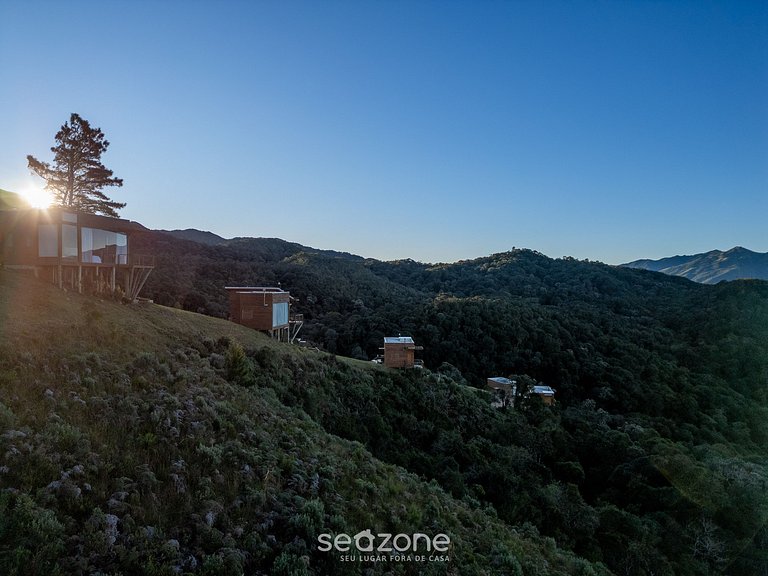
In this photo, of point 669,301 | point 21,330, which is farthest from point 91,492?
point 669,301

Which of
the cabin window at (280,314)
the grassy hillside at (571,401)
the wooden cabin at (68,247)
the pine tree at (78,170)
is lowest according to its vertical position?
the grassy hillside at (571,401)

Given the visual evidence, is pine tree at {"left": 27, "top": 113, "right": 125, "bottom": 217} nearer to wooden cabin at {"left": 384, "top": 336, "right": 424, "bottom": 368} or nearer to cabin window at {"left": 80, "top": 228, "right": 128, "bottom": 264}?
cabin window at {"left": 80, "top": 228, "right": 128, "bottom": 264}

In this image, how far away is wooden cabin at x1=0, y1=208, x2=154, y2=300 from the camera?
1772cm

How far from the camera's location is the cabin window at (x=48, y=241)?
17750mm

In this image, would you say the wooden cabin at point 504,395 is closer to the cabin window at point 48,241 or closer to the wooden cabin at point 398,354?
the wooden cabin at point 398,354

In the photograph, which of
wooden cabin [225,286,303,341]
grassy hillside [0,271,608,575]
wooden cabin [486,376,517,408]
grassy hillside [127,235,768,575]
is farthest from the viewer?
wooden cabin [486,376,517,408]

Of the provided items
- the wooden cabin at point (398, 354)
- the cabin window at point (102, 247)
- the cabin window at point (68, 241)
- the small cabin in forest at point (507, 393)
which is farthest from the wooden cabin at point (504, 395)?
the cabin window at point (68, 241)

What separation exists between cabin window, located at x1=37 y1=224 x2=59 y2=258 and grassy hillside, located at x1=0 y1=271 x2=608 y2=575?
10.6 ft

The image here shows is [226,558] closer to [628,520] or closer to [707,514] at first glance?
[628,520]

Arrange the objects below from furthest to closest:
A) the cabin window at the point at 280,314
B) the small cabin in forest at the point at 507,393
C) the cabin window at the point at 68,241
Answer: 1. the small cabin in forest at the point at 507,393
2. the cabin window at the point at 280,314
3. the cabin window at the point at 68,241

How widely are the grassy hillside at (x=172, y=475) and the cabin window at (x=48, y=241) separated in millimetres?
3226

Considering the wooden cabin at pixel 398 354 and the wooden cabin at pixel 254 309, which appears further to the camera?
the wooden cabin at pixel 398 354

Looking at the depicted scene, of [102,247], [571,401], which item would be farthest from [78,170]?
[571,401]

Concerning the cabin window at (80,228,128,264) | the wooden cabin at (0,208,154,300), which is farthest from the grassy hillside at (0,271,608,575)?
the cabin window at (80,228,128,264)
